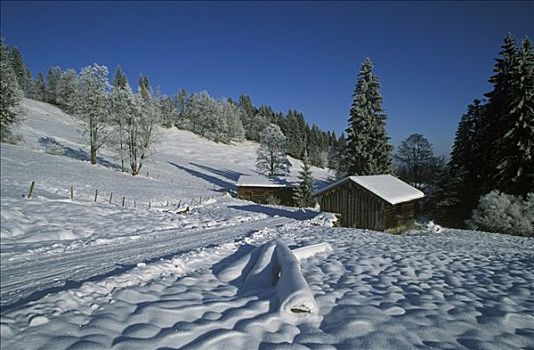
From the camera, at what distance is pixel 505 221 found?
21.1 metres

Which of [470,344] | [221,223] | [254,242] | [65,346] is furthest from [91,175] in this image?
[470,344]

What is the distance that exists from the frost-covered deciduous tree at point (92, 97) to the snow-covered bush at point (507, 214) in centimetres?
4131

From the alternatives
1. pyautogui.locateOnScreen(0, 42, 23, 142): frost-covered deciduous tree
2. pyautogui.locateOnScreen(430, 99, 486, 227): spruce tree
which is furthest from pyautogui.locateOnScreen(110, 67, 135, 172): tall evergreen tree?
pyautogui.locateOnScreen(430, 99, 486, 227): spruce tree

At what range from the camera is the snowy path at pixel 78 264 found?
6178mm

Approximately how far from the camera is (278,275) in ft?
19.1

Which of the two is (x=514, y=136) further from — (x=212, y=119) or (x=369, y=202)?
(x=212, y=119)

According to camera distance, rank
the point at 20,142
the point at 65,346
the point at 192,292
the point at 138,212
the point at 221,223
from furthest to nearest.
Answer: the point at 20,142 → the point at 138,212 → the point at 221,223 → the point at 192,292 → the point at 65,346

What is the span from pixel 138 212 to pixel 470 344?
1895cm

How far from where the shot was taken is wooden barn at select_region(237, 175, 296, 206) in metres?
42.8

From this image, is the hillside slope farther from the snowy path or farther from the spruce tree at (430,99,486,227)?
the snowy path

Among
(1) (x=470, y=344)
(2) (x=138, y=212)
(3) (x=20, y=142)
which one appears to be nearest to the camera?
(1) (x=470, y=344)

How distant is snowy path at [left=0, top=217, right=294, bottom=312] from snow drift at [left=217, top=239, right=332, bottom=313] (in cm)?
281

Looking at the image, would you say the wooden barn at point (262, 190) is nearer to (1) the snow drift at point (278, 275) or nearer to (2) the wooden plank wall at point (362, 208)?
(2) the wooden plank wall at point (362, 208)

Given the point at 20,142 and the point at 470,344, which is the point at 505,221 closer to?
the point at 470,344
